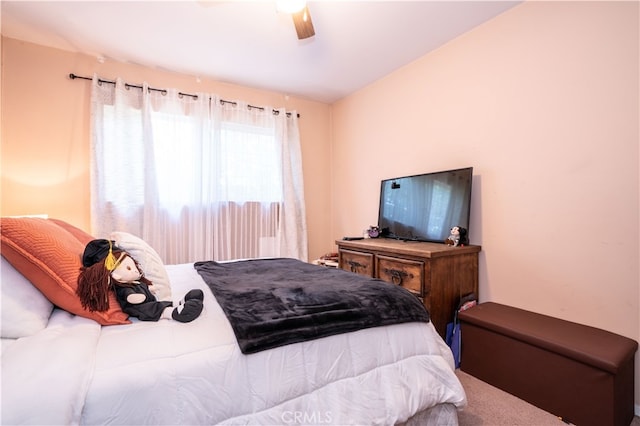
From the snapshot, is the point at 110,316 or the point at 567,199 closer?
the point at 110,316

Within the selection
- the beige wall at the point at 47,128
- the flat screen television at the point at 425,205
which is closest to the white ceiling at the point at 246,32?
the beige wall at the point at 47,128

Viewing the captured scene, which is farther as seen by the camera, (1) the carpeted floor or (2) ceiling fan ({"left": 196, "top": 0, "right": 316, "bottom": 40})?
(2) ceiling fan ({"left": 196, "top": 0, "right": 316, "bottom": 40})

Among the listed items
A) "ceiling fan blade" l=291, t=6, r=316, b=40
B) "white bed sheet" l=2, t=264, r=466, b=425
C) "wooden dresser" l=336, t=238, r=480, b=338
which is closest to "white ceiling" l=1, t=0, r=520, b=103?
"ceiling fan blade" l=291, t=6, r=316, b=40

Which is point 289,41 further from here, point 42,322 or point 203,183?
point 42,322

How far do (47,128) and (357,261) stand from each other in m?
2.98

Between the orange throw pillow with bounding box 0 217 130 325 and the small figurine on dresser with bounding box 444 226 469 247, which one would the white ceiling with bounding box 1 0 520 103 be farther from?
the orange throw pillow with bounding box 0 217 130 325

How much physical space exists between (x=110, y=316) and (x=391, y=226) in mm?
2386

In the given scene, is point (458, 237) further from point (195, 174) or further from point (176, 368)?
point (195, 174)

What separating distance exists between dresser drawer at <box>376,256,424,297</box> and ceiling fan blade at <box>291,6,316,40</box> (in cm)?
168

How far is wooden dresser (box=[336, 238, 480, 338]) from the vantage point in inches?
79.5

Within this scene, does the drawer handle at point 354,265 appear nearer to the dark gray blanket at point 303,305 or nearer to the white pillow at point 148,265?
the dark gray blanket at point 303,305

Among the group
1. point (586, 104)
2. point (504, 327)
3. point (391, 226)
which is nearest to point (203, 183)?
point (391, 226)

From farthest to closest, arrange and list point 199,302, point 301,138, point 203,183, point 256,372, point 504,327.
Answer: point 301,138, point 203,183, point 504,327, point 199,302, point 256,372

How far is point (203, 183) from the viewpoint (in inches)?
124
